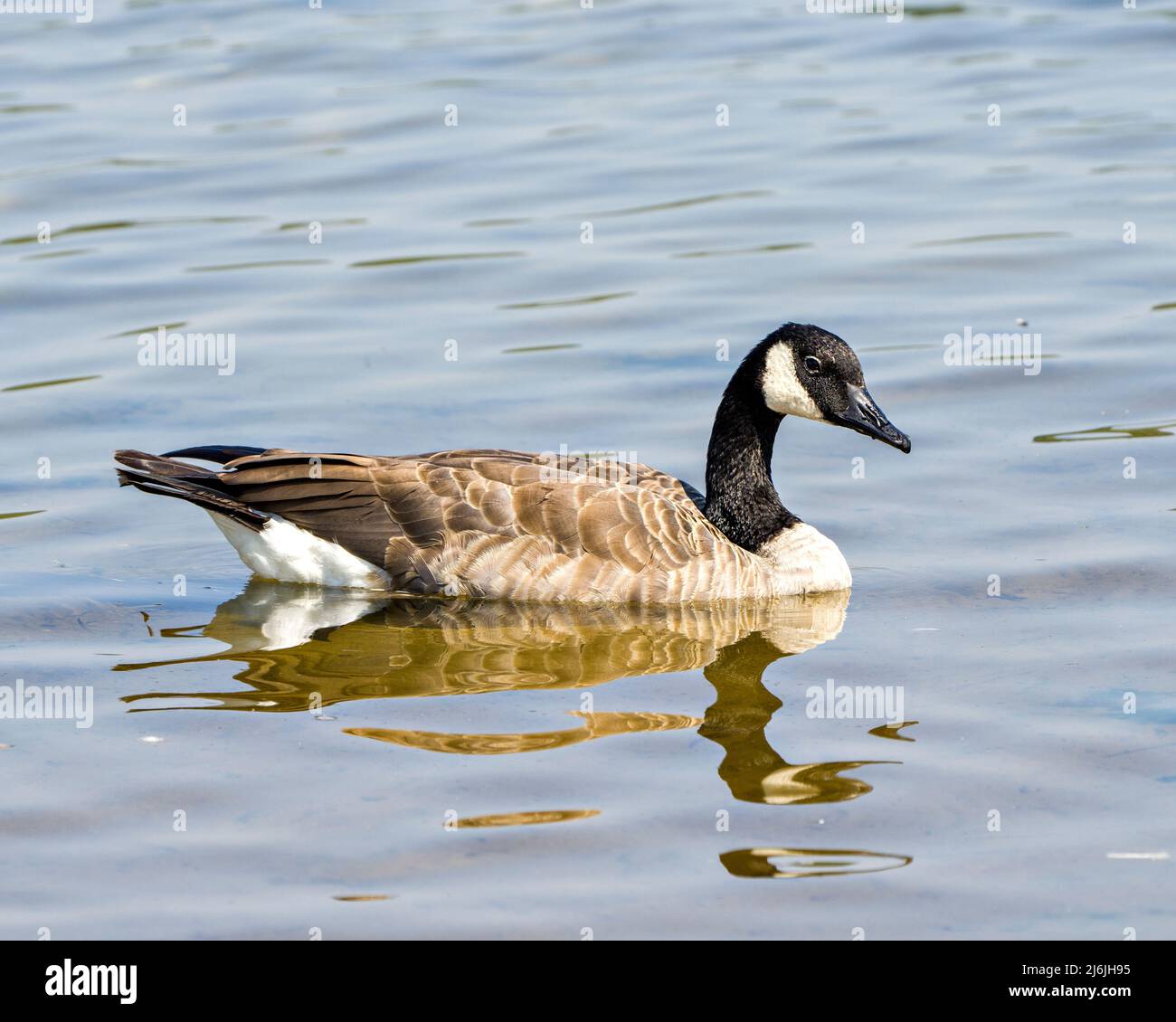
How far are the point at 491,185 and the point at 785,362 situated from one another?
8.77m

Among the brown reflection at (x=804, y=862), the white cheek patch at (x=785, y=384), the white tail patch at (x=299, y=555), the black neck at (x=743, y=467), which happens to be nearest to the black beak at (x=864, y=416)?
Result: the white cheek patch at (x=785, y=384)

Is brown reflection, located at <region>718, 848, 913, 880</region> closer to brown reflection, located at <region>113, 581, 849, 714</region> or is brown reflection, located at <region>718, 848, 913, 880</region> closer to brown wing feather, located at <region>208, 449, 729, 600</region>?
brown reflection, located at <region>113, 581, 849, 714</region>

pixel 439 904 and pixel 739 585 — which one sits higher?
pixel 739 585

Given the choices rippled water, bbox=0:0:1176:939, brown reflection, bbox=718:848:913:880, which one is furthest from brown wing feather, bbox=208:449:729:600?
brown reflection, bbox=718:848:913:880

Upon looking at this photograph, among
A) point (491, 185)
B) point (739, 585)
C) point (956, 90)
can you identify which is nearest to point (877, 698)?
point (739, 585)

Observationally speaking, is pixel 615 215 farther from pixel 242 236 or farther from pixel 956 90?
pixel 956 90

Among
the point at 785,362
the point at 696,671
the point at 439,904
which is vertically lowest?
the point at 439,904

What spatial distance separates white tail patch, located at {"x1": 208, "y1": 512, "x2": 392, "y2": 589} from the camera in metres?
11.1

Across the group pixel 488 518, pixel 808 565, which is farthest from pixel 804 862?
pixel 488 518

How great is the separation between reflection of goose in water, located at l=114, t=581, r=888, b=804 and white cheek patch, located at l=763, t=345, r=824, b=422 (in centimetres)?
119

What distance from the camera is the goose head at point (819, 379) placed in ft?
36.0

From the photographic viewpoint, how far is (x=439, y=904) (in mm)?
7293

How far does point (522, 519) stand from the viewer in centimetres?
1091

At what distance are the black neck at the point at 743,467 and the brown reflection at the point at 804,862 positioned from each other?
3.84m
